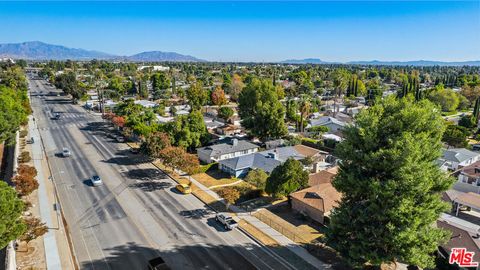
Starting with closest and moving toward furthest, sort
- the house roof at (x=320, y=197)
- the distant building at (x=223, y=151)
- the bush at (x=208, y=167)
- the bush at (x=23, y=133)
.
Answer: the house roof at (x=320, y=197)
the bush at (x=208, y=167)
the distant building at (x=223, y=151)
the bush at (x=23, y=133)

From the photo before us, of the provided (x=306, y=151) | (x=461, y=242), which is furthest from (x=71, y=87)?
(x=461, y=242)

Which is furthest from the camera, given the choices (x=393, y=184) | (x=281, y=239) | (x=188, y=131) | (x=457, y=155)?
(x=188, y=131)

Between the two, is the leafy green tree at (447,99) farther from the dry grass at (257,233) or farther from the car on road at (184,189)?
the dry grass at (257,233)

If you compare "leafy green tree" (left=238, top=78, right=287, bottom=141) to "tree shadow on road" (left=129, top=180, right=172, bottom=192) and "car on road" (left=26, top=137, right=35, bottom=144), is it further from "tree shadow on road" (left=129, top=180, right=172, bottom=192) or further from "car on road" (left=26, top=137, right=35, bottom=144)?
"car on road" (left=26, top=137, right=35, bottom=144)

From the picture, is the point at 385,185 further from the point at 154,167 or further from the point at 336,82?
the point at 336,82

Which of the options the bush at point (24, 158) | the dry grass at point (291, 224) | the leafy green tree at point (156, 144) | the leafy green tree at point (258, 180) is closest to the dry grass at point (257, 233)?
the dry grass at point (291, 224)

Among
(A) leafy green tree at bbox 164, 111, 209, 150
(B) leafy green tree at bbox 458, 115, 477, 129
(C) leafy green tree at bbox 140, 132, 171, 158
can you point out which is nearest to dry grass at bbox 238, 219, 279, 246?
(C) leafy green tree at bbox 140, 132, 171, 158

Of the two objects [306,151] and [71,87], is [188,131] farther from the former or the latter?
[71,87]

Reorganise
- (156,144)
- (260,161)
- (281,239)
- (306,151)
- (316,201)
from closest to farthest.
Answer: (281,239) < (316,201) < (156,144) < (260,161) < (306,151)
